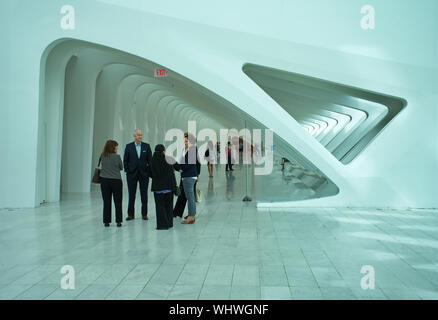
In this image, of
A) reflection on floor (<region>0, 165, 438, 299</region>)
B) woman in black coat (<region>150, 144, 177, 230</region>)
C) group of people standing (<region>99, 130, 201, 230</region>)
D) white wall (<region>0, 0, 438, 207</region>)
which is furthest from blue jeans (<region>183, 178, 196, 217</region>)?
white wall (<region>0, 0, 438, 207</region>)

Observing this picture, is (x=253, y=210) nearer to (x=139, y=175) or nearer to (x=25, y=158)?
(x=139, y=175)

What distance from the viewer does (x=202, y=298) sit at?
3.73m

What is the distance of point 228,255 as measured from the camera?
5.25 meters

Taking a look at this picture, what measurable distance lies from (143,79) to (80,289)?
14440 mm

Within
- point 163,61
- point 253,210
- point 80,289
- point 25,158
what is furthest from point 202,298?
point 25,158

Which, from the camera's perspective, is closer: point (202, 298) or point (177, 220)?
point (202, 298)

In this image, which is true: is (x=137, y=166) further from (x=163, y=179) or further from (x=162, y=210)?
(x=162, y=210)

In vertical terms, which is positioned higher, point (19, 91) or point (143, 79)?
point (143, 79)

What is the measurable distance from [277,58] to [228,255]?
16.7 ft

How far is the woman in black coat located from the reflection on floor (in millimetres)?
282

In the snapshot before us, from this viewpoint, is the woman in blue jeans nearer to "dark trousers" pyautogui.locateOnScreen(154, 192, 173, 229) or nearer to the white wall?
"dark trousers" pyautogui.locateOnScreen(154, 192, 173, 229)

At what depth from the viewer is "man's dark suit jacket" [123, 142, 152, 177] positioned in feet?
25.6

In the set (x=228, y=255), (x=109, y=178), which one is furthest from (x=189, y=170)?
(x=228, y=255)

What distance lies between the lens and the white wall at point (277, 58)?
8812mm
